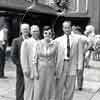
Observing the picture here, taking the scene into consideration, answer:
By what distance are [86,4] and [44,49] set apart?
29.4m

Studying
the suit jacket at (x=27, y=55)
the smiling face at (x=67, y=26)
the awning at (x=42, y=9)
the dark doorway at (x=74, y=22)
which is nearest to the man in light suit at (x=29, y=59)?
the suit jacket at (x=27, y=55)

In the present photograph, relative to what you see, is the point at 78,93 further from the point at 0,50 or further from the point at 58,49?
the point at 0,50

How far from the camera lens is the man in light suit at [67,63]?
5840 mm

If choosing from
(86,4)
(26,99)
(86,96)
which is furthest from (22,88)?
(86,4)

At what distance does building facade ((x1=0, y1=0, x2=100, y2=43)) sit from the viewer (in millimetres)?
16766

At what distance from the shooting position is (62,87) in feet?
19.7

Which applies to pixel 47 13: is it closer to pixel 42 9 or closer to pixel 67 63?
pixel 42 9

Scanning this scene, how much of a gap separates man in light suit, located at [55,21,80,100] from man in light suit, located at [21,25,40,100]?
2.13ft

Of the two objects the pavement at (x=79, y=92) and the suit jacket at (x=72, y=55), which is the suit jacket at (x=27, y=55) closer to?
the suit jacket at (x=72, y=55)

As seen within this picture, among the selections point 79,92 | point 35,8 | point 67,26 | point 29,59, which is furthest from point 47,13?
point 29,59

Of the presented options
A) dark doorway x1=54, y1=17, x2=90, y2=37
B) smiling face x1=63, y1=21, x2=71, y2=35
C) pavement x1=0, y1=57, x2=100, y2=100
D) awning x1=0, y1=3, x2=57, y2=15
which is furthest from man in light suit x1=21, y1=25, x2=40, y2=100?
dark doorway x1=54, y1=17, x2=90, y2=37

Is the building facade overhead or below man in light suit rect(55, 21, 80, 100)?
overhead

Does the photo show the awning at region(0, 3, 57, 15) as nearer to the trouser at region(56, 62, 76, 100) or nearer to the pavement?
the pavement

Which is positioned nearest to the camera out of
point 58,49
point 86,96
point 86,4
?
point 58,49
